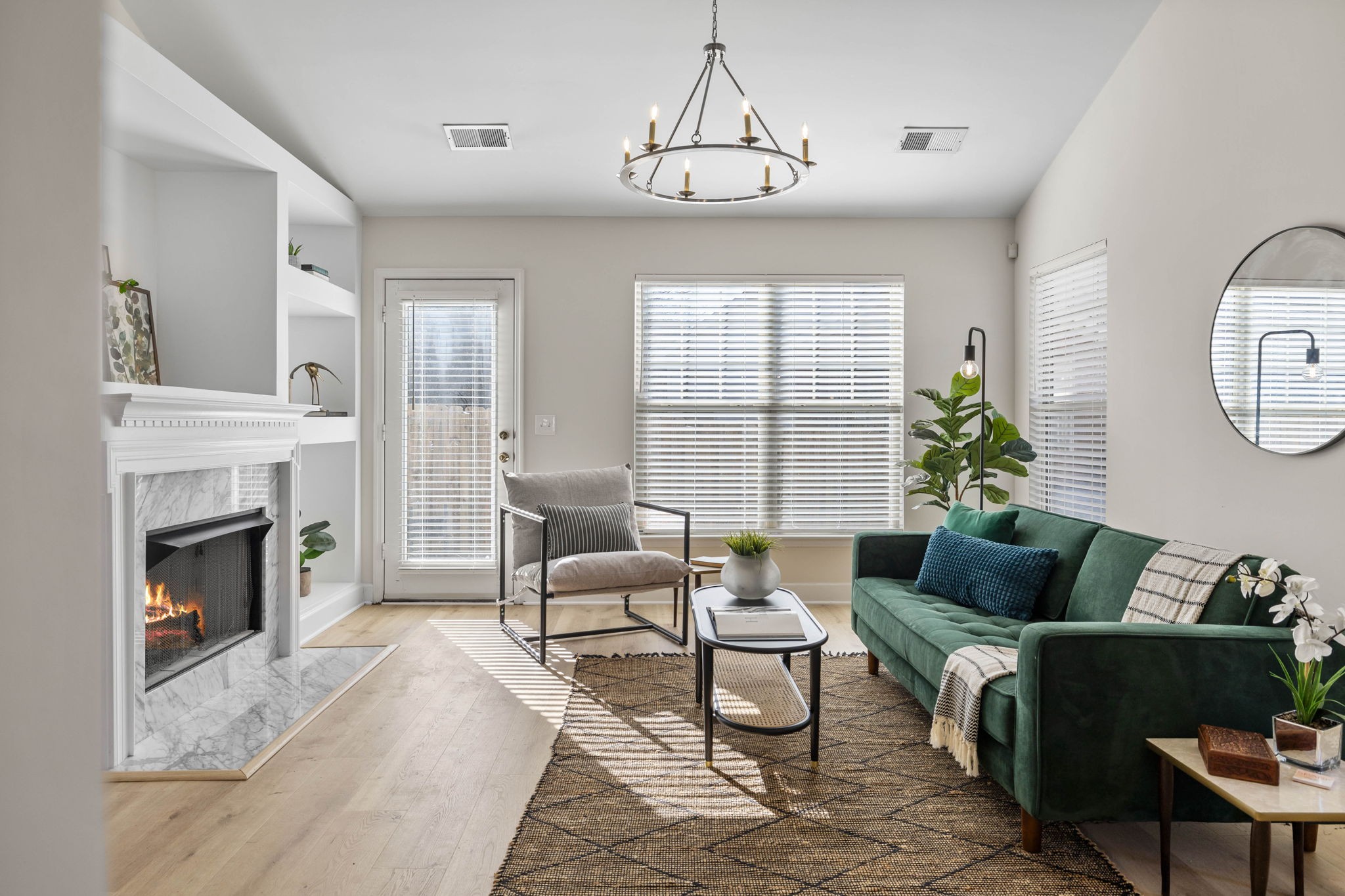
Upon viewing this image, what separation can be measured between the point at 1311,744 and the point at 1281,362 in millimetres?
1469

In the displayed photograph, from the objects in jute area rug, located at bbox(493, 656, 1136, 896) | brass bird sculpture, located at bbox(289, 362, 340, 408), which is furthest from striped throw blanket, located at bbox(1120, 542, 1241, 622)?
brass bird sculpture, located at bbox(289, 362, 340, 408)

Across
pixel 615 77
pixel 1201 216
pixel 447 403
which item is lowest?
pixel 447 403

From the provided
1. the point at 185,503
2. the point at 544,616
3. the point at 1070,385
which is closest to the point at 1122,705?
the point at 544,616

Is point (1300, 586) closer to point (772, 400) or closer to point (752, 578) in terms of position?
point (752, 578)

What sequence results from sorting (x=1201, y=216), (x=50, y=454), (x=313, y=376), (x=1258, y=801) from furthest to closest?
(x=313, y=376), (x=1201, y=216), (x=1258, y=801), (x=50, y=454)

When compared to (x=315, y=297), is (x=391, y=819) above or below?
below

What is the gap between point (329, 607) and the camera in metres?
4.51

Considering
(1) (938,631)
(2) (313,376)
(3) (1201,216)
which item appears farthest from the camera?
(2) (313,376)

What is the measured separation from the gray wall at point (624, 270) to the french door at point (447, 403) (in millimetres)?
130

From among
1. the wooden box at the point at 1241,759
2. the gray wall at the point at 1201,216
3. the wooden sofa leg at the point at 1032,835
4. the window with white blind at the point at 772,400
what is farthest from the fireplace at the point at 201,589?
the gray wall at the point at 1201,216

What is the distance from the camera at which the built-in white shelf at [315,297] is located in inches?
157

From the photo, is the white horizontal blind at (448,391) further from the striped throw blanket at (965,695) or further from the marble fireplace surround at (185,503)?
the striped throw blanket at (965,695)

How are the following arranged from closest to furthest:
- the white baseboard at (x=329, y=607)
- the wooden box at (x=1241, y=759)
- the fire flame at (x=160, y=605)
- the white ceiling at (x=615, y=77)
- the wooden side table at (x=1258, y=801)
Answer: the wooden side table at (x=1258, y=801)
the wooden box at (x=1241, y=759)
the fire flame at (x=160, y=605)
the white ceiling at (x=615, y=77)
the white baseboard at (x=329, y=607)

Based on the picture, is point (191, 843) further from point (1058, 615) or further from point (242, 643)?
point (1058, 615)
